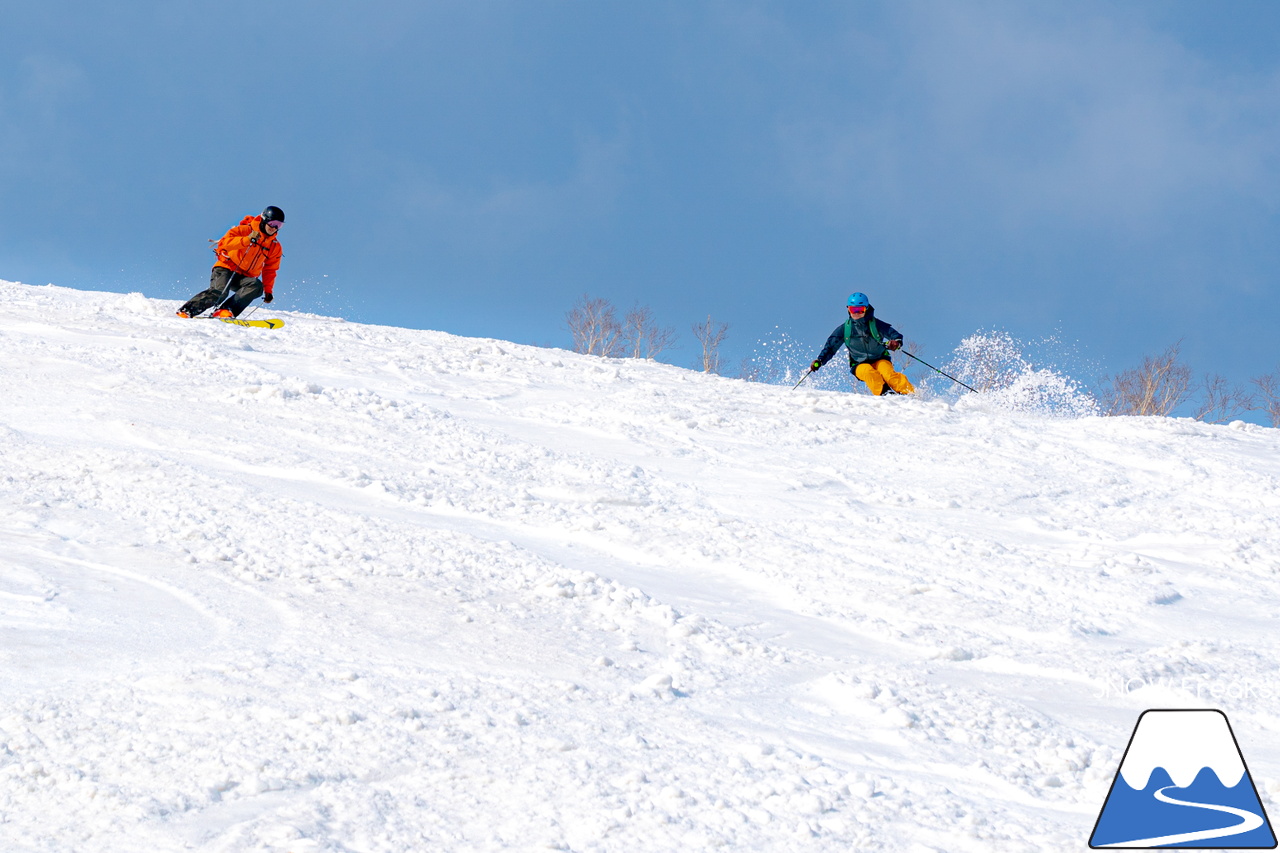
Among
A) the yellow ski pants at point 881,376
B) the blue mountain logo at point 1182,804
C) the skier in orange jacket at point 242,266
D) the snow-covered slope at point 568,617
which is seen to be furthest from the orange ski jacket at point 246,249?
the blue mountain logo at point 1182,804

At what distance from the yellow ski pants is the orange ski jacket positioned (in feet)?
25.8

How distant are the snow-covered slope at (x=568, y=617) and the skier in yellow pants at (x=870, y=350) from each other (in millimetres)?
3692

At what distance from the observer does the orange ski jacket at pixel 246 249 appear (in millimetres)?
12664

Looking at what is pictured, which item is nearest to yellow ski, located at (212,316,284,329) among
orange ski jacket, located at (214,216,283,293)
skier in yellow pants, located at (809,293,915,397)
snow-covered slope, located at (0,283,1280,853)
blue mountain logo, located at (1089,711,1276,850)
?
orange ski jacket, located at (214,216,283,293)

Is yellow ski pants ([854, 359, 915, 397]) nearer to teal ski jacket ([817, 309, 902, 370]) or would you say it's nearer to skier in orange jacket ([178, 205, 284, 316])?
teal ski jacket ([817, 309, 902, 370])

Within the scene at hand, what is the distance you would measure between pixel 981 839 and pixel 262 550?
3614mm

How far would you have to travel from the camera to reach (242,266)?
12.8m

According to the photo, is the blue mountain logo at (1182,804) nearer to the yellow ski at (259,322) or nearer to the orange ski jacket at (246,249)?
the yellow ski at (259,322)

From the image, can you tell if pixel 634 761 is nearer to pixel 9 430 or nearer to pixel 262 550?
pixel 262 550

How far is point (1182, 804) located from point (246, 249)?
12249 millimetres

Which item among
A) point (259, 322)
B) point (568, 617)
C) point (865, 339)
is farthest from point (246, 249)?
point (568, 617)

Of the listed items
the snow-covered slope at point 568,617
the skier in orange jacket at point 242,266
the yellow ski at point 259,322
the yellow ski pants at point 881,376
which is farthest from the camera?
the yellow ski pants at point 881,376

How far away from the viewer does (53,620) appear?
3.97 meters

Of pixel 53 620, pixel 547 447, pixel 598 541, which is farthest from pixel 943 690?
pixel 547 447
